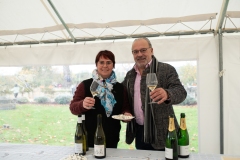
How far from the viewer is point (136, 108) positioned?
197 centimetres

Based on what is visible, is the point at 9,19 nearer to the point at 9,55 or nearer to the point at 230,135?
the point at 9,55

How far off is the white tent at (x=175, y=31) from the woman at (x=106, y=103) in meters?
1.03

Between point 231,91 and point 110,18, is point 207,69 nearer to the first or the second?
point 231,91

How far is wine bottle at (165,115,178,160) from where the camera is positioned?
1343mm

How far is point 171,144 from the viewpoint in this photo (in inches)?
56.4

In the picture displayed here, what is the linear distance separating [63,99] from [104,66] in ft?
5.81

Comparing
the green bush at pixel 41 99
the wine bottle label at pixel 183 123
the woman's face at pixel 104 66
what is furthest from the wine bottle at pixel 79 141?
the green bush at pixel 41 99

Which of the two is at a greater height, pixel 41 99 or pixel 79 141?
pixel 41 99

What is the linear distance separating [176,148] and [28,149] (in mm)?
1189

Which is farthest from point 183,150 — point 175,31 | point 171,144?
point 175,31

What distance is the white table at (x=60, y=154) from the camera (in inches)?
57.9

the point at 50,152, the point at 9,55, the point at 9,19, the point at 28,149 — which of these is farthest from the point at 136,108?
the point at 9,55

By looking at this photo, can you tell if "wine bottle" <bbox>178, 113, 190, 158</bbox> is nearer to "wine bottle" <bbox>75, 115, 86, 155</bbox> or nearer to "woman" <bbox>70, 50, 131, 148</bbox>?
"woman" <bbox>70, 50, 131, 148</bbox>

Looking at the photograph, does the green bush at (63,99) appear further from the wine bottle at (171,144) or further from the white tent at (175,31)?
the wine bottle at (171,144)
